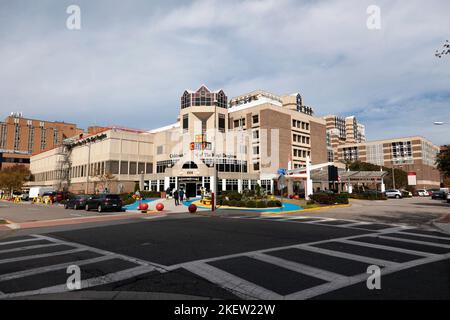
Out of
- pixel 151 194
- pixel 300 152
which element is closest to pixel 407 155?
pixel 300 152

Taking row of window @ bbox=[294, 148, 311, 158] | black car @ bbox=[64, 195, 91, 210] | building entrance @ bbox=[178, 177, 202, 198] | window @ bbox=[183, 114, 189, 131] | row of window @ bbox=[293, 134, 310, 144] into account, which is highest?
window @ bbox=[183, 114, 189, 131]

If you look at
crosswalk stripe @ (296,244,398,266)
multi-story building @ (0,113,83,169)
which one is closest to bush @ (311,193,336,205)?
crosswalk stripe @ (296,244,398,266)

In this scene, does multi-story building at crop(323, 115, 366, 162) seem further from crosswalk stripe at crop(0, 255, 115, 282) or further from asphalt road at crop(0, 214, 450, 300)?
crosswalk stripe at crop(0, 255, 115, 282)

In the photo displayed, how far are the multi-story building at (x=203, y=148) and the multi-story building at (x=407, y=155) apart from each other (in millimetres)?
65718

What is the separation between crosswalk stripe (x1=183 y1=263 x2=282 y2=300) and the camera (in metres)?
4.97

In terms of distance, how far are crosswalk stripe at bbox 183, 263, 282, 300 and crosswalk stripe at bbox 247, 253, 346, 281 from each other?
1410 millimetres

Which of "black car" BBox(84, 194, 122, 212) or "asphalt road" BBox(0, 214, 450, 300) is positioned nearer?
"asphalt road" BBox(0, 214, 450, 300)

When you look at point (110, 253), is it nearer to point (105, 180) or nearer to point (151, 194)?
point (151, 194)

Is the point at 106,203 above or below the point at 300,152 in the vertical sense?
below

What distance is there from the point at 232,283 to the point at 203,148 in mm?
51181

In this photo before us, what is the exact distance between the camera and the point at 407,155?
11706cm

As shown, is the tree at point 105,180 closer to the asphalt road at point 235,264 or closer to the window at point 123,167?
the window at point 123,167
